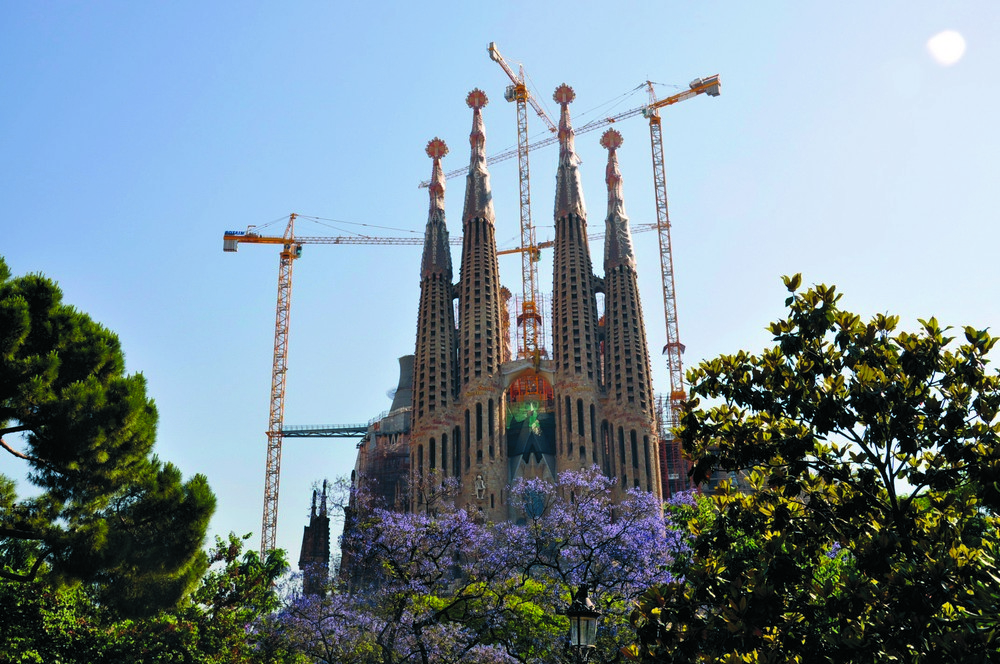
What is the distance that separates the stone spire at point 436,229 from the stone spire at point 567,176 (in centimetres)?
806

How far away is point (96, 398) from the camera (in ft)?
57.7

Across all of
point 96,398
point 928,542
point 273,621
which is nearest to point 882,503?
point 928,542

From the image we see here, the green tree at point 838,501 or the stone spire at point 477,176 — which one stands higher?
the stone spire at point 477,176

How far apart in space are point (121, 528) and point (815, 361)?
44.1 ft

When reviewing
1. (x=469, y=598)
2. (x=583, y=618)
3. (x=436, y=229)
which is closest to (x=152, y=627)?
(x=469, y=598)

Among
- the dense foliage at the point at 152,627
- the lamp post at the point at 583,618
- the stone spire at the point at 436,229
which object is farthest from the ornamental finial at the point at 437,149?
the lamp post at the point at 583,618

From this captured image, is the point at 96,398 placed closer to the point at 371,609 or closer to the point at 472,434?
the point at 371,609

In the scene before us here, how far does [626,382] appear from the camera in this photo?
5925cm

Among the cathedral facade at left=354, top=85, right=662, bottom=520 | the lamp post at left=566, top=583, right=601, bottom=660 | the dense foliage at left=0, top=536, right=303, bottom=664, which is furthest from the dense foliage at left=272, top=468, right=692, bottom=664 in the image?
the cathedral facade at left=354, top=85, right=662, bottom=520

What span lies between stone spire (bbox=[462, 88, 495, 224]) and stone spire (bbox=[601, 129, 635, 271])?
7979 mm

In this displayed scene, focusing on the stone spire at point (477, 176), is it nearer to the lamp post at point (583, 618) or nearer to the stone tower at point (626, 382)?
the stone tower at point (626, 382)

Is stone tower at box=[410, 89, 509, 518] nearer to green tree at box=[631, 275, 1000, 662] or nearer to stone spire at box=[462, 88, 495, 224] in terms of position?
stone spire at box=[462, 88, 495, 224]

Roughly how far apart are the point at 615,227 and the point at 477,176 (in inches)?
398

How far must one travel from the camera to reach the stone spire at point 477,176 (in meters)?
64.8
